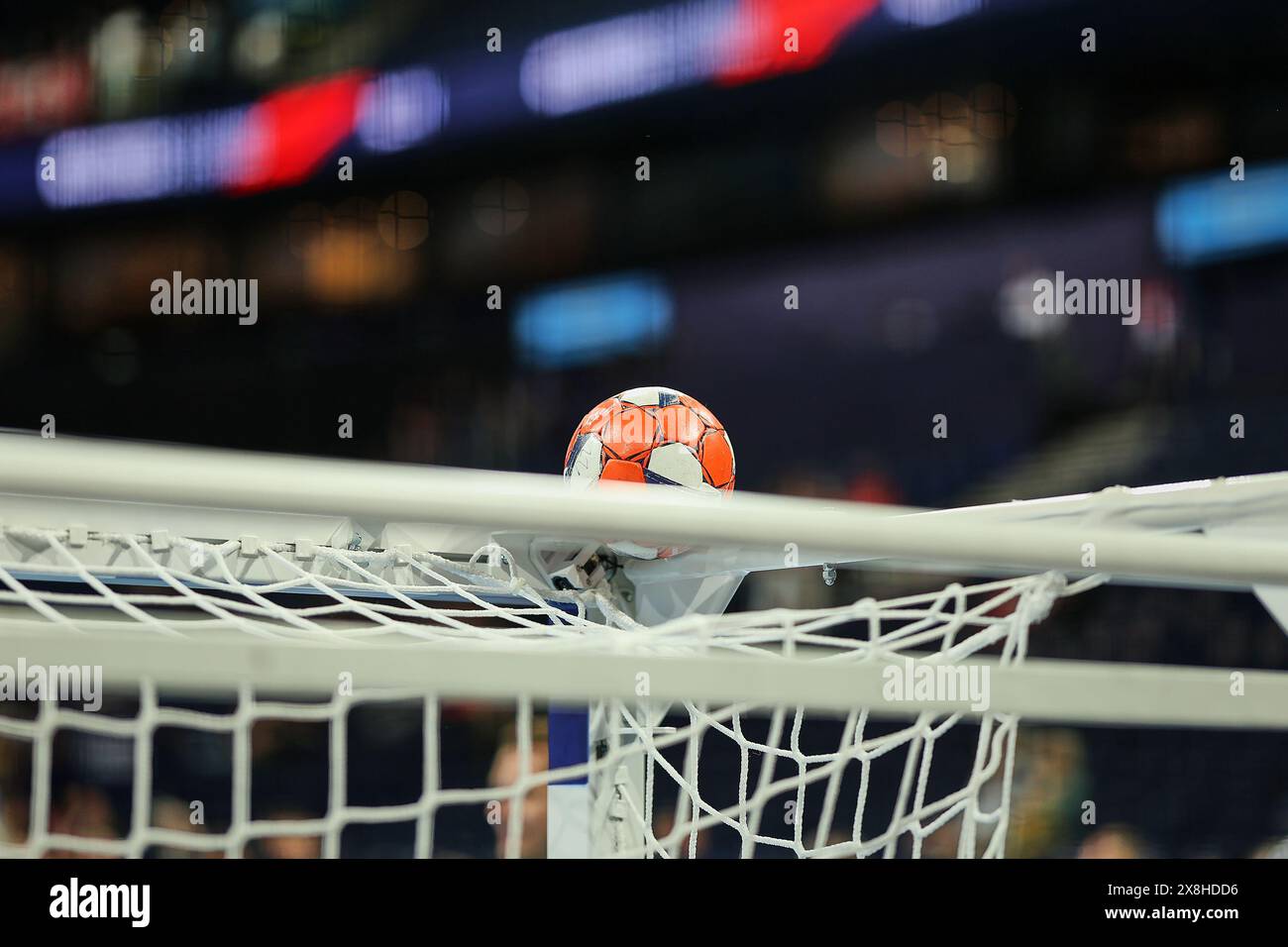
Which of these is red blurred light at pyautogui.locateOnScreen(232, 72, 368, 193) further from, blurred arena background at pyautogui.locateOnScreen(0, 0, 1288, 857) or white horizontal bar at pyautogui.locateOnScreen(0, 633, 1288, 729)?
white horizontal bar at pyautogui.locateOnScreen(0, 633, 1288, 729)

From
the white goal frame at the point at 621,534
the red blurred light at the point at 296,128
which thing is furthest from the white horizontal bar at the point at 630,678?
the red blurred light at the point at 296,128

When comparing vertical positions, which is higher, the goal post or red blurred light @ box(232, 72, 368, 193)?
red blurred light @ box(232, 72, 368, 193)

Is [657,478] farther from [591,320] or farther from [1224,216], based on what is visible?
A: [1224,216]

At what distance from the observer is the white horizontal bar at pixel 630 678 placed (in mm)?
635

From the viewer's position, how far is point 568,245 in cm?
463

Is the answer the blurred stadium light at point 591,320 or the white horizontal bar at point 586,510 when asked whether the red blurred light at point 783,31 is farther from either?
the white horizontal bar at point 586,510

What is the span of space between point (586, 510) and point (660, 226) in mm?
4091

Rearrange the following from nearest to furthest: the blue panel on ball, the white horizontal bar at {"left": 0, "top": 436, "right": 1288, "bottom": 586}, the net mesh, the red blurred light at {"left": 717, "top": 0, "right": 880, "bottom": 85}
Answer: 1. the white horizontal bar at {"left": 0, "top": 436, "right": 1288, "bottom": 586}
2. the net mesh
3. the blue panel on ball
4. the red blurred light at {"left": 717, "top": 0, "right": 880, "bottom": 85}

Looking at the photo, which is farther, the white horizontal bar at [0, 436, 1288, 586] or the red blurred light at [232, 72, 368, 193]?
the red blurred light at [232, 72, 368, 193]

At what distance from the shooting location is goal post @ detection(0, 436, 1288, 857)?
0.65m

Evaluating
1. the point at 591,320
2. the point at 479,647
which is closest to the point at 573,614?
the point at 479,647

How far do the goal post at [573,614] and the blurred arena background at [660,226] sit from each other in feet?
9.25

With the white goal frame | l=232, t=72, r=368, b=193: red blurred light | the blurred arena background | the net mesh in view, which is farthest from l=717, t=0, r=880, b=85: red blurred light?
the white goal frame

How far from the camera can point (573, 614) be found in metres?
1.45
